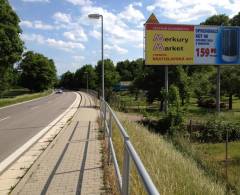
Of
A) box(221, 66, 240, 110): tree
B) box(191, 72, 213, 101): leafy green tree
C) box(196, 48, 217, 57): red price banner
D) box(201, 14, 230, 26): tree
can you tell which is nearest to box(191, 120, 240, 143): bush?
box(196, 48, 217, 57): red price banner

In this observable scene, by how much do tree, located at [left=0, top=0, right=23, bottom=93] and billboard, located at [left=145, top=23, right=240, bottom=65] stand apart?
20.8 metres

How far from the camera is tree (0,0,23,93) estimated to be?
44.3 m

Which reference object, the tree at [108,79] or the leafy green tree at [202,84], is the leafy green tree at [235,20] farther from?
the leafy green tree at [202,84]

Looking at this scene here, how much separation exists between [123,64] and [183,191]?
138 meters

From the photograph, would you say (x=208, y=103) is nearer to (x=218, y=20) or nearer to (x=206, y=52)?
(x=206, y=52)

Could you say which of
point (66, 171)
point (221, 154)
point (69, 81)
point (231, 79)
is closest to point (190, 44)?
point (221, 154)

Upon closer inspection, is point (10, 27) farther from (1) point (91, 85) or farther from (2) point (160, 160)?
(1) point (91, 85)

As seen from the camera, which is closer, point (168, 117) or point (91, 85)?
point (168, 117)

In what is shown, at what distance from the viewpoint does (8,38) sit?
4466 centimetres

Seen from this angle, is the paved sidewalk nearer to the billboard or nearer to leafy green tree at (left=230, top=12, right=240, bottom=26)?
the billboard

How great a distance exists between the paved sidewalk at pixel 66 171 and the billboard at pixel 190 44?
18470 mm

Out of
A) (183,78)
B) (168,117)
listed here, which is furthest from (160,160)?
(183,78)

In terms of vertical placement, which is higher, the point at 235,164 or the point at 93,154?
the point at 93,154

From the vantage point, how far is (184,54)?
3075 cm
